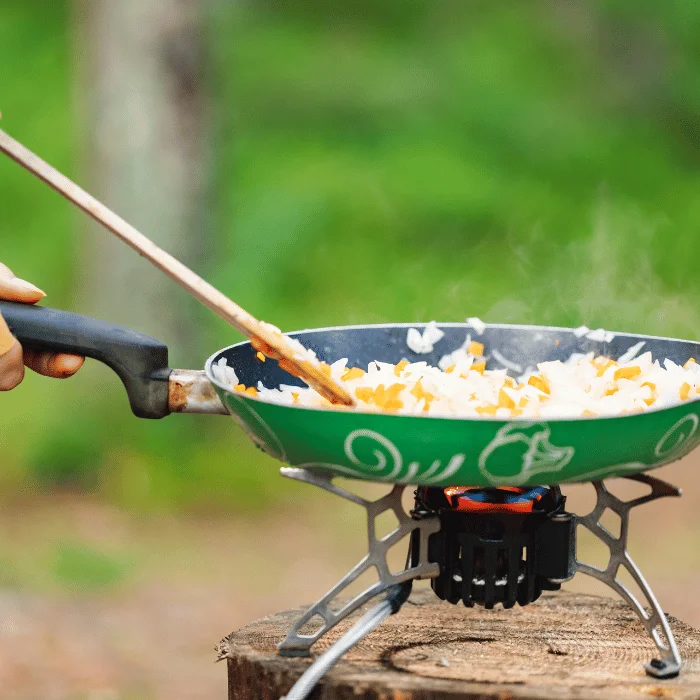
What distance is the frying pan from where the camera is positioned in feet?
6.54

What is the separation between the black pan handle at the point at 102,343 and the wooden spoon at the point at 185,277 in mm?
244

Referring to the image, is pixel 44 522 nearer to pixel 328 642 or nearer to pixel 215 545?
pixel 215 545

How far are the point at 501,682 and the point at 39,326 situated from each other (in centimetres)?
121

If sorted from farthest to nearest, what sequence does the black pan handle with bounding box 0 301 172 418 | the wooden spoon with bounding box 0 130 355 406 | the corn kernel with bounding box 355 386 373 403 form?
the black pan handle with bounding box 0 301 172 418 → the corn kernel with bounding box 355 386 373 403 → the wooden spoon with bounding box 0 130 355 406

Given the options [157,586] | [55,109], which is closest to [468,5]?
[55,109]

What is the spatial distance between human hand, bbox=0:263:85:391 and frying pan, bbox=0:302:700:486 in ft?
0.11

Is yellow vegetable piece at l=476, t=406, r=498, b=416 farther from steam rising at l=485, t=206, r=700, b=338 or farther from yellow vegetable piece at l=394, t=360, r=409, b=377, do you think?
steam rising at l=485, t=206, r=700, b=338

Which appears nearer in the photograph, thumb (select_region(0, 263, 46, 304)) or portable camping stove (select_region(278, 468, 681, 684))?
portable camping stove (select_region(278, 468, 681, 684))

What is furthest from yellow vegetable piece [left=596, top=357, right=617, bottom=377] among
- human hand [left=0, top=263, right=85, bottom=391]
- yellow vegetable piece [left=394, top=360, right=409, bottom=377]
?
human hand [left=0, top=263, right=85, bottom=391]

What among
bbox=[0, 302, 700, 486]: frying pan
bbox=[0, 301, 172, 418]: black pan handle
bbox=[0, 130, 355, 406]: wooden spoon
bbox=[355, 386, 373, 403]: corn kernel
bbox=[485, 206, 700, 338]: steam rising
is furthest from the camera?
bbox=[485, 206, 700, 338]: steam rising

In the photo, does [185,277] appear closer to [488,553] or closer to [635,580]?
[488,553]

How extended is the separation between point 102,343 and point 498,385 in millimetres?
863

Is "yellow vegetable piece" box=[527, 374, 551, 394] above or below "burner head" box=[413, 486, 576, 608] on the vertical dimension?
above

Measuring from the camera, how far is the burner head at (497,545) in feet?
7.72
